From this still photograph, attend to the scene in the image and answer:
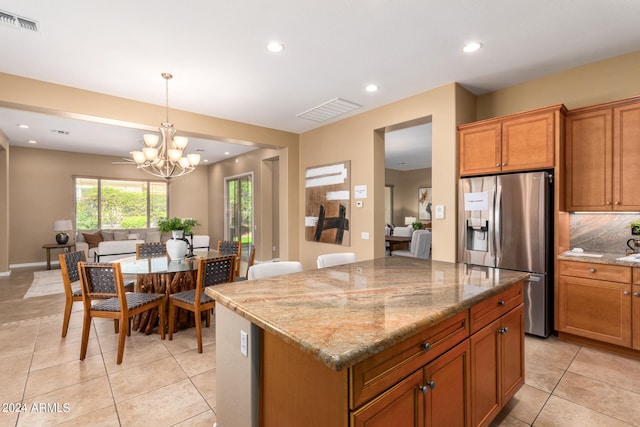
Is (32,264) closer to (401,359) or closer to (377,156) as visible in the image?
(377,156)

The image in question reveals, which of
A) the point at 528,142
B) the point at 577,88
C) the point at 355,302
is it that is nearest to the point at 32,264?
the point at 355,302

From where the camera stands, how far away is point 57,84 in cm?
352

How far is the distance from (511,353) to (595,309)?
5.18ft

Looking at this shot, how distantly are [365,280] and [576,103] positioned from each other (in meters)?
3.07

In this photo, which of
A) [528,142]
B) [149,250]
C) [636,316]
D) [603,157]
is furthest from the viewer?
[149,250]

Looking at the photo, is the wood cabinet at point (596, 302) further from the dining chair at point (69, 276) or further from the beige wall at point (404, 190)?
the beige wall at point (404, 190)

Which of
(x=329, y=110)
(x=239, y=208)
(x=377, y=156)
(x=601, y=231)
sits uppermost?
(x=329, y=110)

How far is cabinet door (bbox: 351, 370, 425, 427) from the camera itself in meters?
1.04

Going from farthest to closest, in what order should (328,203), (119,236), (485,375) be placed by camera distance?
(119,236) < (328,203) < (485,375)

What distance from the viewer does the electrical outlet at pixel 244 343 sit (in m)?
1.44

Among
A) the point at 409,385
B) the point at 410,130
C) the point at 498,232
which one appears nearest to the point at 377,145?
the point at 410,130

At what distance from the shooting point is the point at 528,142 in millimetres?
3115

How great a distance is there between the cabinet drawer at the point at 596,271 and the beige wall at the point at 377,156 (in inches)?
40.1

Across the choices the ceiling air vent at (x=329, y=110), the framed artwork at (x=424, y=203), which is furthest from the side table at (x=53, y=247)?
the framed artwork at (x=424, y=203)
